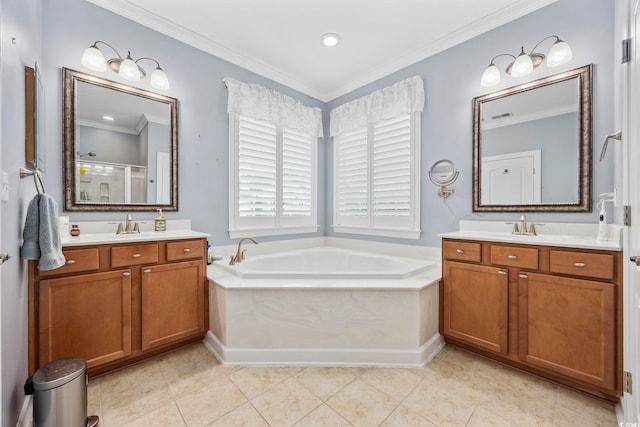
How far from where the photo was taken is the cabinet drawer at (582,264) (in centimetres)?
154

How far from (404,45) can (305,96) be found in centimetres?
134

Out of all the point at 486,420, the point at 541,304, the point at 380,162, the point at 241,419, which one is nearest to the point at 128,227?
the point at 241,419

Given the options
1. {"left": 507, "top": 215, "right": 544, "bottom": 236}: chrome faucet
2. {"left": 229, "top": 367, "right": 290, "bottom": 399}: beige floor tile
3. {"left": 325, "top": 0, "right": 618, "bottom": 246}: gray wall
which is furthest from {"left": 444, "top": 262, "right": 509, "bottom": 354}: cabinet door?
{"left": 229, "top": 367, "right": 290, "bottom": 399}: beige floor tile

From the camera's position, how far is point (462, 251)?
83.4 inches

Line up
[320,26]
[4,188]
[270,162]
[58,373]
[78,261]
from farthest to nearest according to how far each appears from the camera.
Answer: [270,162]
[320,26]
[78,261]
[58,373]
[4,188]

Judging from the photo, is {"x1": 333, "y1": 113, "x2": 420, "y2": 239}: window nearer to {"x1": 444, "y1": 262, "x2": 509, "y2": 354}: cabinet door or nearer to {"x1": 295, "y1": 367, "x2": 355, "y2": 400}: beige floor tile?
{"x1": 444, "y1": 262, "x2": 509, "y2": 354}: cabinet door

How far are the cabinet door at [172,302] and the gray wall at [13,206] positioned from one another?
23.5 inches

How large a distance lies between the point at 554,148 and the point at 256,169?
270cm

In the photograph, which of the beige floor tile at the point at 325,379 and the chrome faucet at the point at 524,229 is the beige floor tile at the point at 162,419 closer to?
the beige floor tile at the point at 325,379

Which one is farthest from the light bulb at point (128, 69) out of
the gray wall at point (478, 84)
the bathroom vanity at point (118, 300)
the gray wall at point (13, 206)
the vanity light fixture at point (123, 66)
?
the gray wall at point (478, 84)

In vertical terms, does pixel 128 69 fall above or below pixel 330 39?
below

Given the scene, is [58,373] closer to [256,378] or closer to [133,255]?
[133,255]

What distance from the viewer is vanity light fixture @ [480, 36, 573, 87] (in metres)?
1.97

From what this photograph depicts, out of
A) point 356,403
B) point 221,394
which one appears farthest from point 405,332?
point 221,394
